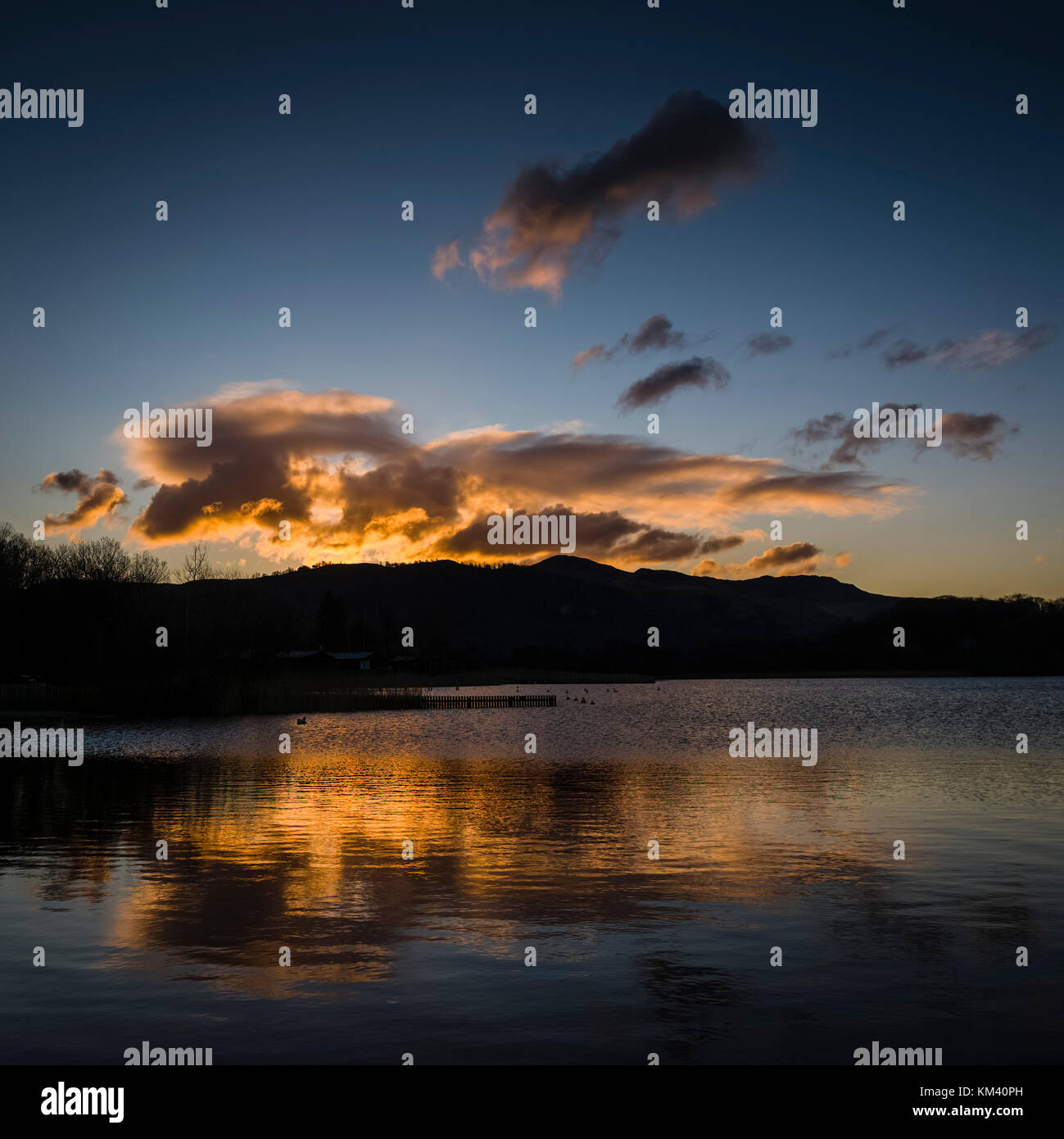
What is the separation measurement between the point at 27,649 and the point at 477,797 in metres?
83.1

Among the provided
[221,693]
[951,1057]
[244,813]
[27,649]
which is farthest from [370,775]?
[27,649]

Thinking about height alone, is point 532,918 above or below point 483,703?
below

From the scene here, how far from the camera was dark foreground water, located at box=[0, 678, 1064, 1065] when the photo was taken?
1047 centimetres

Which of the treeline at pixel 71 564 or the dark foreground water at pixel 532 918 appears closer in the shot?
the dark foreground water at pixel 532 918

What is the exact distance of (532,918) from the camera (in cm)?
1544

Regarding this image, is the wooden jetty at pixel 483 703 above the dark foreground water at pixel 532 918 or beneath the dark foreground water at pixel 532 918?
above

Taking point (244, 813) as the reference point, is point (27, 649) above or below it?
above

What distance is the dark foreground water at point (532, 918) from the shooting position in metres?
10.5

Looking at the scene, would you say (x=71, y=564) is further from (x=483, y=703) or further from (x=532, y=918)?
(x=532, y=918)

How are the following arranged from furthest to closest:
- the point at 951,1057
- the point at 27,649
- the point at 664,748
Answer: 1. the point at 27,649
2. the point at 664,748
3. the point at 951,1057

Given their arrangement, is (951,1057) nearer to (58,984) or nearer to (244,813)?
(58,984)

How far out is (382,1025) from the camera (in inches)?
417

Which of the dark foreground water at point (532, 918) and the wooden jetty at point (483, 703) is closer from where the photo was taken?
the dark foreground water at point (532, 918)

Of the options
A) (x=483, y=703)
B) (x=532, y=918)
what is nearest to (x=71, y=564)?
(x=483, y=703)
